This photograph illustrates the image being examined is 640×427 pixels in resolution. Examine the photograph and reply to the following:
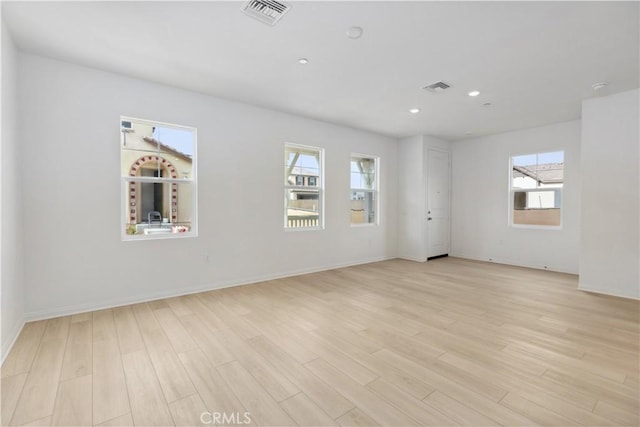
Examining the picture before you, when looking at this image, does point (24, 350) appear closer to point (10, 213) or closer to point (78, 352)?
point (78, 352)

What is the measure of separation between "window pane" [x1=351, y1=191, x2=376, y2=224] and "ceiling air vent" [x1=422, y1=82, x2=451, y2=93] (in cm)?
257

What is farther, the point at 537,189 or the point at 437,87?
the point at 537,189

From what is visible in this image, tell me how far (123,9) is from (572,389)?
418cm

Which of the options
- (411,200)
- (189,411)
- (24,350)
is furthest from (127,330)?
(411,200)

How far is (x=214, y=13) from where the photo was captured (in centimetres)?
228

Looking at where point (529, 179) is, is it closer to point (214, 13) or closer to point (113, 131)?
point (214, 13)

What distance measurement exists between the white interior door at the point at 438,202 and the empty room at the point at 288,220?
106 cm

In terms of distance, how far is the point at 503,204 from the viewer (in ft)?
19.6

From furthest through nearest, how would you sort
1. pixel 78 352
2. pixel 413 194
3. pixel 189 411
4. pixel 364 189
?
pixel 413 194
pixel 364 189
pixel 78 352
pixel 189 411

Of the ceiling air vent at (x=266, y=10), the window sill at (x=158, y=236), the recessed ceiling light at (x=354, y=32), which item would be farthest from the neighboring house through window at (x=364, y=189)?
the ceiling air vent at (x=266, y=10)

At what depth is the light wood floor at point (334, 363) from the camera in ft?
5.39

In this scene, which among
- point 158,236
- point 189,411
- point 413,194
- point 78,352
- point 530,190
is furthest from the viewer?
point 413,194

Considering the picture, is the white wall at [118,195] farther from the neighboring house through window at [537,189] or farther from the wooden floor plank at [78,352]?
the neighboring house through window at [537,189]

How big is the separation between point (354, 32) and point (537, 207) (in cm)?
522
